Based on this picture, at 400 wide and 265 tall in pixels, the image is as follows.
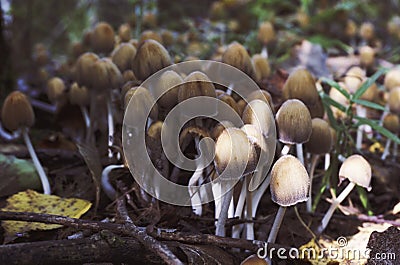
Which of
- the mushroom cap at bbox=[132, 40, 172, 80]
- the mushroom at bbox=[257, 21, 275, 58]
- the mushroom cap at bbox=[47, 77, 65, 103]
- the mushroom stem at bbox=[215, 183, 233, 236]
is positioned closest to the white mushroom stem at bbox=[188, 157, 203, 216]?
the mushroom stem at bbox=[215, 183, 233, 236]

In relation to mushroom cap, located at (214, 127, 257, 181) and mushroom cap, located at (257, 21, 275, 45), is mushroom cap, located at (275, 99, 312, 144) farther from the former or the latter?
mushroom cap, located at (257, 21, 275, 45)

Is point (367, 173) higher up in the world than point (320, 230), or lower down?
higher up

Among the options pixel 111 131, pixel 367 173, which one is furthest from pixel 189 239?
pixel 111 131

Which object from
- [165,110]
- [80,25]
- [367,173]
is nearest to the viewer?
[367,173]

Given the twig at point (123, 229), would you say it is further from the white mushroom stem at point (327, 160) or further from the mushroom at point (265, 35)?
the mushroom at point (265, 35)

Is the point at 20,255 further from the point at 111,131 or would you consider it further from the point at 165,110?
the point at 111,131

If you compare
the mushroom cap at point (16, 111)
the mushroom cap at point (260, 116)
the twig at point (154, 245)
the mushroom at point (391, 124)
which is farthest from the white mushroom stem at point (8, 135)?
the mushroom at point (391, 124)
